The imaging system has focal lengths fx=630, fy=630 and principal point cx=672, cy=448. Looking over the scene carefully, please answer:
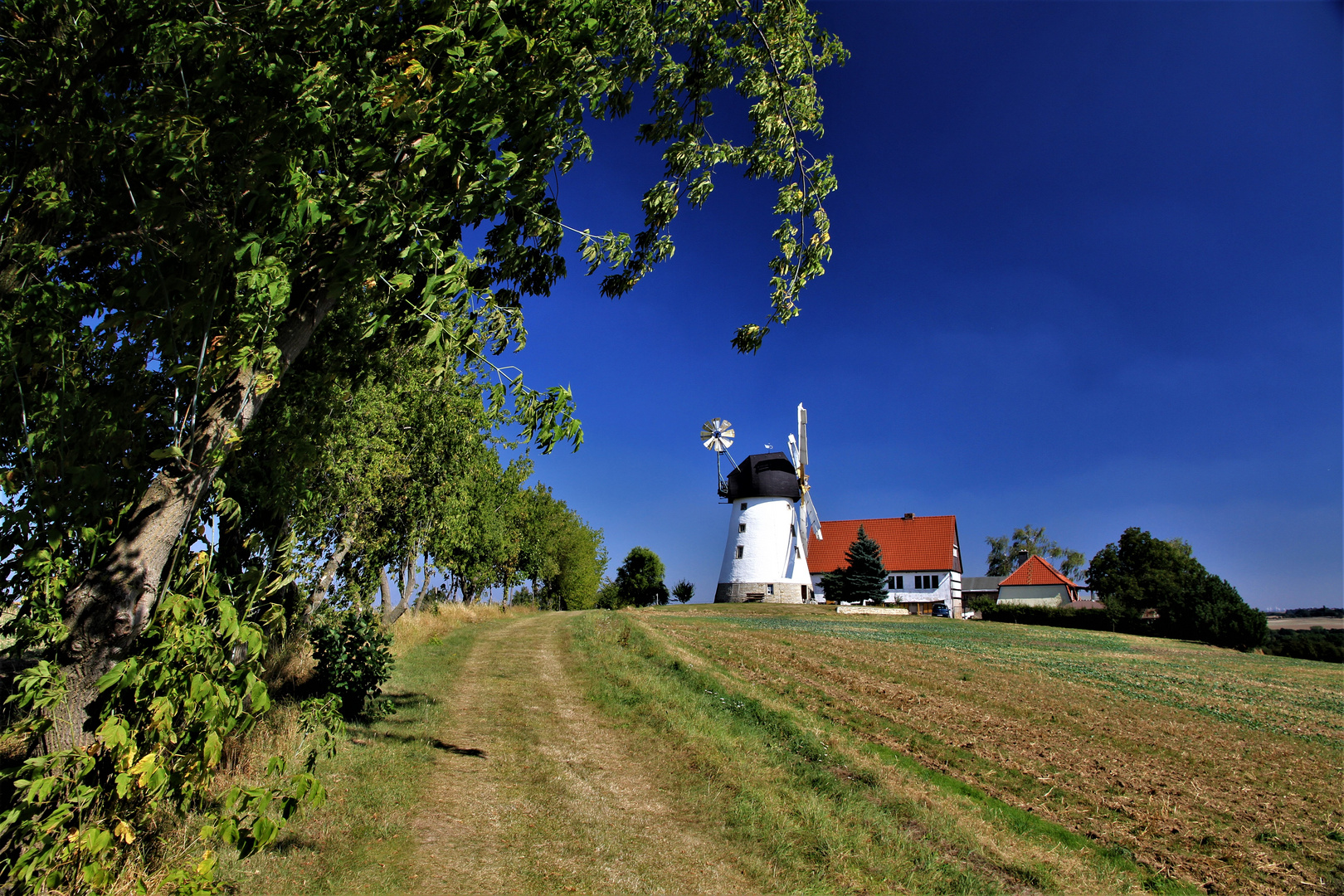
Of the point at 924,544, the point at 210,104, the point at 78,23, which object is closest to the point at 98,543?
the point at 210,104

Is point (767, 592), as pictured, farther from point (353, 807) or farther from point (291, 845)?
point (291, 845)

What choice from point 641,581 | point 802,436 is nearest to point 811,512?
point 802,436

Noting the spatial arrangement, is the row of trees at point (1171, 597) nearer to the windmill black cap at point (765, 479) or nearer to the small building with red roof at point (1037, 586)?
the small building with red roof at point (1037, 586)

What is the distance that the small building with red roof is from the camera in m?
62.4

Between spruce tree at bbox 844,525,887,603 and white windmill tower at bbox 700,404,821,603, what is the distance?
6.11 meters

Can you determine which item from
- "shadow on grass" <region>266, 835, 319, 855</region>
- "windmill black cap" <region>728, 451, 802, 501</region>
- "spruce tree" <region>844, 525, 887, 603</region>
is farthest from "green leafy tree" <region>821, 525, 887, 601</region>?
"shadow on grass" <region>266, 835, 319, 855</region>

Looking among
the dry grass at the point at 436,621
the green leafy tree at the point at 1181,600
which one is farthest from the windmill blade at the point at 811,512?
the dry grass at the point at 436,621

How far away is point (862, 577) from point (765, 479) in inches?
485

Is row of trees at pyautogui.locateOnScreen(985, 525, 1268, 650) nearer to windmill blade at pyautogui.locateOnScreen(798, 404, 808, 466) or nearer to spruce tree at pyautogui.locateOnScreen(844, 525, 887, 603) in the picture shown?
spruce tree at pyautogui.locateOnScreen(844, 525, 887, 603)

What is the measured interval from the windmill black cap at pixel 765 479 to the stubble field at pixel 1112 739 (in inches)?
1345

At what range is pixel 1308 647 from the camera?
40.2 metres

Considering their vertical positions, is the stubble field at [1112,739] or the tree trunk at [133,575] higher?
the tree trunk at [133,575]

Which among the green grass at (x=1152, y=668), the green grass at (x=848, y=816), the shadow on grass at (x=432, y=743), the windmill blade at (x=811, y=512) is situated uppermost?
the windmill blade at (x=811, y=512)

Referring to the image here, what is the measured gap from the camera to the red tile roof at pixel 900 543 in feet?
206
